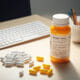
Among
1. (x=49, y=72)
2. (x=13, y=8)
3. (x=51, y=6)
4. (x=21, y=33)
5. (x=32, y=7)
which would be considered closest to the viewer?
(x=49, y=72)

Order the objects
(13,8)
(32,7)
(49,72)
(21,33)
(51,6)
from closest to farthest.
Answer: (49,72), (21,33), (13,8), (32,7), (51,6)

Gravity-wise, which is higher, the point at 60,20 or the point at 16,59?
the point at 60,20

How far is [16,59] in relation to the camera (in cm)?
63

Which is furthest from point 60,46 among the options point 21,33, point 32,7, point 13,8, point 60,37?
point 32,7

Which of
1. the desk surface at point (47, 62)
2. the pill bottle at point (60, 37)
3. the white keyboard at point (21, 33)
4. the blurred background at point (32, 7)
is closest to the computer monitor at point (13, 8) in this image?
the blurred background at point (32, 7)

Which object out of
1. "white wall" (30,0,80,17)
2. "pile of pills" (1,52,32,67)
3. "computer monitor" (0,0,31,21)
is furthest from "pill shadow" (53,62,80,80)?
"white wall" (30,0,80,17)

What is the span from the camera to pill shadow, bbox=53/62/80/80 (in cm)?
54

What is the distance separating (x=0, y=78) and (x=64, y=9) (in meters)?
2.15

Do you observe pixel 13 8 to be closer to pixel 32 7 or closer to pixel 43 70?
pixel 43 70

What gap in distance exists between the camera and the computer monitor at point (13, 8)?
1.17 m

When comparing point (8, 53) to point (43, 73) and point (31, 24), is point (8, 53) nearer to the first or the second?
point (43, 73)

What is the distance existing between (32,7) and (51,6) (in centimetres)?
36

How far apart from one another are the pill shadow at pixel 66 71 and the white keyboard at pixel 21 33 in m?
0.27

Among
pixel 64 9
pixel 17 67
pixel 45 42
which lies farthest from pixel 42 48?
pixel 64 9
